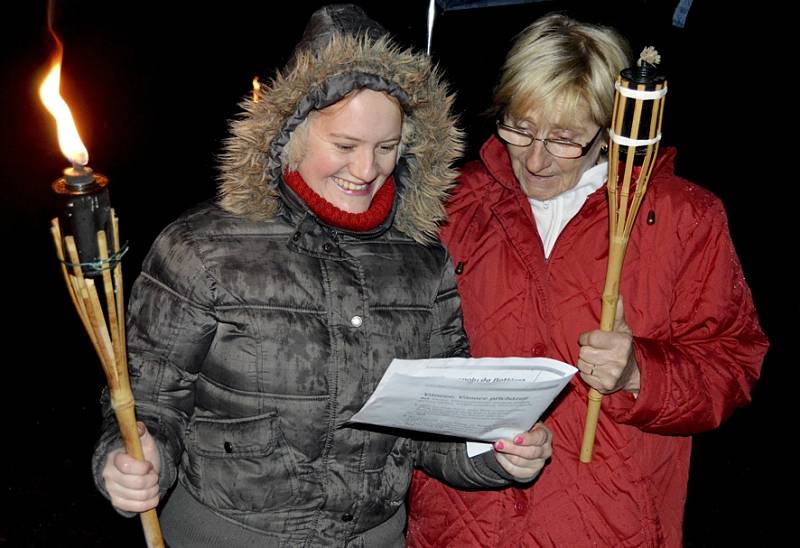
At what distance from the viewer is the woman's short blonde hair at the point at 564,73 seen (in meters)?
2.71

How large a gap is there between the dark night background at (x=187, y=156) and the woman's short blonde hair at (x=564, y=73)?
1290 millimetres

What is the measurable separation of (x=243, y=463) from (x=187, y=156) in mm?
4811

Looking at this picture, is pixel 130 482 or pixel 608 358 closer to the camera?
pixel 130 482

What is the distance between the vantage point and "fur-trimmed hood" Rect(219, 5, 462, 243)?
2.40 m

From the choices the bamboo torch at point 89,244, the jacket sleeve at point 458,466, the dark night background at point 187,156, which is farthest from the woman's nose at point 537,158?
the dark night background at point 187,156

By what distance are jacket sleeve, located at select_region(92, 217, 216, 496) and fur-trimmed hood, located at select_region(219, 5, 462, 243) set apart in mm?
185

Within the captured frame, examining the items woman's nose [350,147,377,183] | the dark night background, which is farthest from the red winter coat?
the dark night background

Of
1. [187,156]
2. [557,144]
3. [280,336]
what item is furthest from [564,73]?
[187,156]

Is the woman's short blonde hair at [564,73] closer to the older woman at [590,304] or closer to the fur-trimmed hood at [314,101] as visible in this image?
the older woman at [590,304]

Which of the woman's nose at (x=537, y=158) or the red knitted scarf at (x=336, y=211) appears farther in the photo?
the woman's nose at (x=537, y=158)

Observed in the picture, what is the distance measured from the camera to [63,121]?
6.24 ft

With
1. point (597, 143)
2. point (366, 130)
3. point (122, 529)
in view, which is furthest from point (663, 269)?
point (122, 529)

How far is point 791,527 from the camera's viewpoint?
4848 millimetres

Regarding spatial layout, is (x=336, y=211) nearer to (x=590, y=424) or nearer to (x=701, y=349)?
(x=590, y=424)
